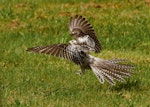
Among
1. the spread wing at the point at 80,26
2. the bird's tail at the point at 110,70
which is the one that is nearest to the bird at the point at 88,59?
the bird's tail at the point at 110,70

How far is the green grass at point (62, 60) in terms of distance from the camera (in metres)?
10.6

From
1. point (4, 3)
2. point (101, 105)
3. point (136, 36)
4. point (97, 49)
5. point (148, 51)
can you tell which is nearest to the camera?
point (101, 105)

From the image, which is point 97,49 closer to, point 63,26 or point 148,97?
point 148,97

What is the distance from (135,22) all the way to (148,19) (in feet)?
1.41

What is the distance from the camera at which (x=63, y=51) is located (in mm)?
10336

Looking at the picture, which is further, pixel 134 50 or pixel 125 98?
pixel 134 50

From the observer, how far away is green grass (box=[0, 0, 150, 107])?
34.7 ft

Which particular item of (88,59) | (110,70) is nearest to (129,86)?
(110,70)

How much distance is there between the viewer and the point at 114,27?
57.4ft

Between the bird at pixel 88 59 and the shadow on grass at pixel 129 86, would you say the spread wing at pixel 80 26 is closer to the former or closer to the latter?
the bird at pixel 88 59

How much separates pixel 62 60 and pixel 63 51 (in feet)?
11.7

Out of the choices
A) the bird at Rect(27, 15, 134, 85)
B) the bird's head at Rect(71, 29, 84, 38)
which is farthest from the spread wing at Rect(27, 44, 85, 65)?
the bird's head at Rect(71, 29, 84, 38)

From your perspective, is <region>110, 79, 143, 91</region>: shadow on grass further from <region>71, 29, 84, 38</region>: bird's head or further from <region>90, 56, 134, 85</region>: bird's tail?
<region>71, 29, 84, 38</region>: bird's head

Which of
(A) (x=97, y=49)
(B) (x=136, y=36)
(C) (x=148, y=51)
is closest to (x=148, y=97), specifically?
(A) (x=97, y=49)
